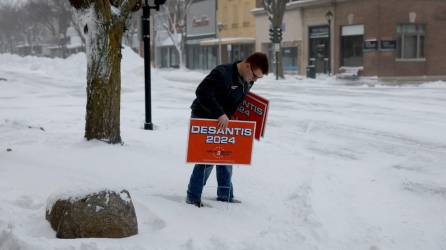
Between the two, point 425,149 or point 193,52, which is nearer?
point 425,149

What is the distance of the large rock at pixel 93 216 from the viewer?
14.6 feet

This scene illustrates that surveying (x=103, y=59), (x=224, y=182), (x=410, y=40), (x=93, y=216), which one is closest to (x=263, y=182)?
(x=224, y=182)

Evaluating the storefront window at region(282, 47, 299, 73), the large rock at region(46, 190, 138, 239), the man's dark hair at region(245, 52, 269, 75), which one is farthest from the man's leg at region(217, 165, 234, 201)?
the storefront window at region(282, 47, 299, 73)

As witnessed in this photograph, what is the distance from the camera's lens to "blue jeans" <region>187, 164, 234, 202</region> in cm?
561

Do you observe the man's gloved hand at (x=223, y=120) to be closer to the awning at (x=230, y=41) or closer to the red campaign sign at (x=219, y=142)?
the red campaign sign at (x=219, y=142)

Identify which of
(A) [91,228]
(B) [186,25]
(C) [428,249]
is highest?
(B) [186,25]

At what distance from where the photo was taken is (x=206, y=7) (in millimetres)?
56250

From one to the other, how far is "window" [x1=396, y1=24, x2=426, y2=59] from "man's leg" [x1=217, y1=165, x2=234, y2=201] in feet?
99.0

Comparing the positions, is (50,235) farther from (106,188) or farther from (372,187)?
(372,187)

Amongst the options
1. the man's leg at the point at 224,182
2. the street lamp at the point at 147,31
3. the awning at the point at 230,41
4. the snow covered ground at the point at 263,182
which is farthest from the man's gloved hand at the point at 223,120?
the awning at the point at 230,41

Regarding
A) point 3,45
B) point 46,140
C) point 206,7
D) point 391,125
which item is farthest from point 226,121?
point 3,45

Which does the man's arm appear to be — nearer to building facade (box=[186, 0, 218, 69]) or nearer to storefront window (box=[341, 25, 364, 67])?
storefront window (box=[341, 25, 364, 67])

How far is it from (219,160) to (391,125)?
312 inches

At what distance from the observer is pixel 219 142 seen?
544 centimetres
